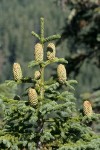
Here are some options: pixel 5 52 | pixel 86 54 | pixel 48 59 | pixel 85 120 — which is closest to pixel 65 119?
pixel 85 120

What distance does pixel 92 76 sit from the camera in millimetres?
172750

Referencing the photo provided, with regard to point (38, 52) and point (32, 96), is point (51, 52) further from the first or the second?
point (32, 96)

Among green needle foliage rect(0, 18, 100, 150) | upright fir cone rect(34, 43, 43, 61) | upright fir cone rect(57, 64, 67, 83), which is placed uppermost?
upright fir cone rect(34, 43, 43, 61)

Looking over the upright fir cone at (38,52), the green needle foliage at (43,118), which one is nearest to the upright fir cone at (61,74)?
the green needle foliage at (43,118)

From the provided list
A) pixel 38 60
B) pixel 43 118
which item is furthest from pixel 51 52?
pixel 43 118

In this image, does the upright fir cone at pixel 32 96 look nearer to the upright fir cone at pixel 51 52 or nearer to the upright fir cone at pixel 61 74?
the upright fir cone at pixel 61 74

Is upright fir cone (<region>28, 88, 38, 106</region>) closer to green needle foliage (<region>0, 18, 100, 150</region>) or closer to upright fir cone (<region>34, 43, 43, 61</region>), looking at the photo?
green needle foliage (<region>0, 18, 100, 150</region>)

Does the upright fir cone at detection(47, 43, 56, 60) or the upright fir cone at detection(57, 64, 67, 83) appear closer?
the upright fir cone at detection(57, 64, 67, 83)

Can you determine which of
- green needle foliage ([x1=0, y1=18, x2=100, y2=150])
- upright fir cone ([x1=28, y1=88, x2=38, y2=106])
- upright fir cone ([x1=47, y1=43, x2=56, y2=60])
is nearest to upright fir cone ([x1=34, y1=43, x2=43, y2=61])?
green needle foliage ([x1=0, y1=18, x2=100, y2=150])

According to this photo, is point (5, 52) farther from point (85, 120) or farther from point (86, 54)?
point (85, 120)

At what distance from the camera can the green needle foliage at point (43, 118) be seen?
18.2 feet

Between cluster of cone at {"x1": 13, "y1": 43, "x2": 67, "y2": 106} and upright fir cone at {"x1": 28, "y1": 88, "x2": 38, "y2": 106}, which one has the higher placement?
cluster of cone at {"x1": 13, "y1": 43, "x2": 67, "y2": 106}

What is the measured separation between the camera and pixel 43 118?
5.77 meters

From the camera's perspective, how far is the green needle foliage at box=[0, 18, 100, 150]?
18.2ft
